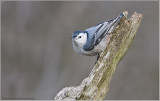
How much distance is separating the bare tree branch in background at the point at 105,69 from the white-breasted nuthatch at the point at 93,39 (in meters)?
0.62

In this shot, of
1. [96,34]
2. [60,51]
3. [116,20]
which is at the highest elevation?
[116,20]

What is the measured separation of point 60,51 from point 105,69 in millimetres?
4609

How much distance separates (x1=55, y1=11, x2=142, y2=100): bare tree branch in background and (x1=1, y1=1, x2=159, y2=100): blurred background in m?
3.51

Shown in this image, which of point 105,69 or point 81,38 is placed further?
point 81,38

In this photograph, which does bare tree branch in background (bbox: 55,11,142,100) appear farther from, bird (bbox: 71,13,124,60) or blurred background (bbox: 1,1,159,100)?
blurred background (bbox: 1,1,159,100)

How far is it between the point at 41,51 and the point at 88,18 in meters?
1.16

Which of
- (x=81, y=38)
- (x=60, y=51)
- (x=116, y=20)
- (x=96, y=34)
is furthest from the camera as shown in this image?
(x=60, y=51)

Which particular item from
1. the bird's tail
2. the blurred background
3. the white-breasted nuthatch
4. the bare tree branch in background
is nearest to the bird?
the white-breasted nuthatch

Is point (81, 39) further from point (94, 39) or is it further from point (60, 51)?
point (60, 51)

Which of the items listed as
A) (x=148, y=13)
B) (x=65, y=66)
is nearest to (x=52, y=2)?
(x=65, y=66)

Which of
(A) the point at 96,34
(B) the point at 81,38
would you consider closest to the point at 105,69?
(A) the point at 96,34

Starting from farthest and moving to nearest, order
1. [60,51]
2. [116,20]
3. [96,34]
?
[60,51] < [96,34] < [116,20]

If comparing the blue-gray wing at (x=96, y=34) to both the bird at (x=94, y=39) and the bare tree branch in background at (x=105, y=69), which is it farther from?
the bare tree branch in background at (x=105, y=69)

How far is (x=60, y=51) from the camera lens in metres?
8.91
